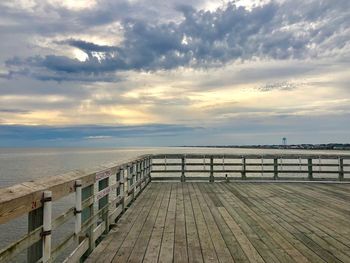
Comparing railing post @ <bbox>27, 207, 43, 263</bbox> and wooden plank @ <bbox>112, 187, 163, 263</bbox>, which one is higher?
railing post @ <bbox>27, 207, 43, 263</bbox>

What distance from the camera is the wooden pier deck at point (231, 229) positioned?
517 centimetres

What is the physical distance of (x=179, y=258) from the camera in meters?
5.02

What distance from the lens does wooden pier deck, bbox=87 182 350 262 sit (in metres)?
5.17

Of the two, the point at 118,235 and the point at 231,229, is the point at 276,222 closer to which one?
the point at 231,229

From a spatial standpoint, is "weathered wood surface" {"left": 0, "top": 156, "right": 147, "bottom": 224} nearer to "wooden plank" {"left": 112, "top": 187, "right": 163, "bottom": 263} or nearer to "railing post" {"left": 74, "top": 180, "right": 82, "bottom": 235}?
"railing post" {"left": 74, "top": 180, "right": 82, "bottom": 235}

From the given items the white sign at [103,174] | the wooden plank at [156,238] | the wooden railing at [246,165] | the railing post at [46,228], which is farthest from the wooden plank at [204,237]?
the wooden railing at [246,165]

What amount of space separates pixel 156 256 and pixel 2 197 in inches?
115

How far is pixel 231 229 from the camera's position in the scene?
22.1 ft

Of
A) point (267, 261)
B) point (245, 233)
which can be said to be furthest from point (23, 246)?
point (245, 233)

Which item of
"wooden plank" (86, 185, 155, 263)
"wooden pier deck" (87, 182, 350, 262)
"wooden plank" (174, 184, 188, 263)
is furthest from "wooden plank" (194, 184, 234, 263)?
"wooden plank" (86, 185, 155, 263)

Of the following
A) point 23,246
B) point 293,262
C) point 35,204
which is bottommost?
point 293,262

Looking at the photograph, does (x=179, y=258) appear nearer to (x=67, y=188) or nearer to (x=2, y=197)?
(x=67, y=188)

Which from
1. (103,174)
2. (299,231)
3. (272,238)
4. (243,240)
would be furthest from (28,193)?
(299,231)

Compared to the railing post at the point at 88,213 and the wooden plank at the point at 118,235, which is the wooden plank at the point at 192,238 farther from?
the railing post at the point at 88,213
